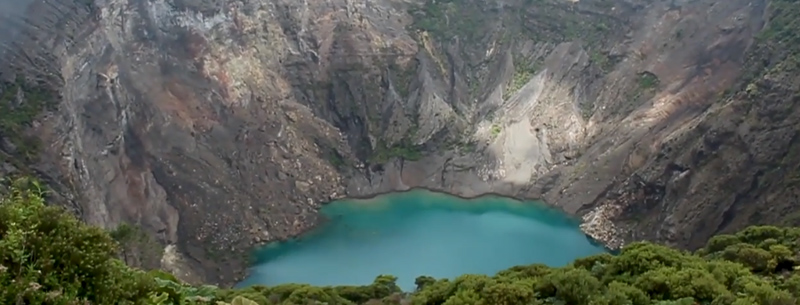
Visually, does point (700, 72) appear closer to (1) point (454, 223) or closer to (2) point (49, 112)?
(1) point (454, 223)

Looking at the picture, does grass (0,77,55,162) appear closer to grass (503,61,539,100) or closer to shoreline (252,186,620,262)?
shoreline (252,186,620,262)

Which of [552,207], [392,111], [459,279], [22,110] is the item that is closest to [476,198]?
[552,207]

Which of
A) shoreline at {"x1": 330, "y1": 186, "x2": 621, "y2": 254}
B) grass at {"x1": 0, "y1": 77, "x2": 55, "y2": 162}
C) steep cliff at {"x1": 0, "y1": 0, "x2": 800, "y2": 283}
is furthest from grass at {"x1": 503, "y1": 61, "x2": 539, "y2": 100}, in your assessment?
grass at {"x1": 0, "y1": 77, "x2": 55, "y2": 162}

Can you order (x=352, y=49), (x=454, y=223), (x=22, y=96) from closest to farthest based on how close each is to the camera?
(x=22, y=96), (x=454, y=223), (x=352, y=49)

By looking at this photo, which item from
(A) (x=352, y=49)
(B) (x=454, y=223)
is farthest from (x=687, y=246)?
(A) (x=352, y=49)

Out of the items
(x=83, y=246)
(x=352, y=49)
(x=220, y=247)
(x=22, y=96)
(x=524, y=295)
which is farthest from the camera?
(x=352, y=49)
